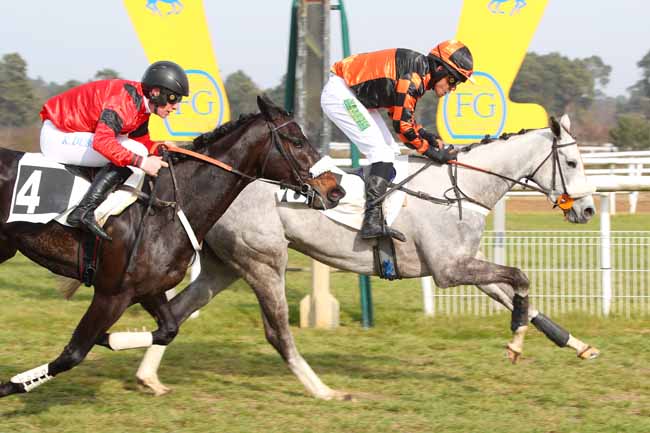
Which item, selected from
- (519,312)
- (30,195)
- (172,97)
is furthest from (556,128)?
(30,195)

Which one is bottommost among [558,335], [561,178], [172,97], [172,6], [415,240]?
[558,335]

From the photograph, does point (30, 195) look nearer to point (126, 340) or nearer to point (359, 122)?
point (126, 340)

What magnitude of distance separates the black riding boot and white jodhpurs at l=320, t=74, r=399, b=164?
169 cm

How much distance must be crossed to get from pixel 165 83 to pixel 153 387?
1897mm

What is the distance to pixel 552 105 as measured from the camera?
204ft

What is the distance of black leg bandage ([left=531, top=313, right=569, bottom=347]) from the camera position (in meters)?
5.72

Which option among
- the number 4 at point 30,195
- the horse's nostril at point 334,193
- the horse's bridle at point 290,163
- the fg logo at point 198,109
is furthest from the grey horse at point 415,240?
the fg logo at point 198,109

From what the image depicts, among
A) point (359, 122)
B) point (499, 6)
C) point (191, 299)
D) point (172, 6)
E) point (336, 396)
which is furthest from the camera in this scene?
point (499, 6)

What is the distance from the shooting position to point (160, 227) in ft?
15.9

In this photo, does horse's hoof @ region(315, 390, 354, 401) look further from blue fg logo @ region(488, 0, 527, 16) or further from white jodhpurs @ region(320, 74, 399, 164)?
blue fg logo @ region(488, 0, 527, 16)

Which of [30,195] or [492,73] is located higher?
[492,73]

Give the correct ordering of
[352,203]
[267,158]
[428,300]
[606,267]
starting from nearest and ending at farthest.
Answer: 1. [267,158]
2. [352,203]
3. [606,267]
4. [428,300]

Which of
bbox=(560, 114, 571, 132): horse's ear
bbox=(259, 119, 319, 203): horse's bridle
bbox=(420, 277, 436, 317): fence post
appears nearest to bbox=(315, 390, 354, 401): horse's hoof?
bbox=(259, 119, 319, 203): horse's bridle

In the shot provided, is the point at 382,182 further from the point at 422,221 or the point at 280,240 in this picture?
the point at 280,240
